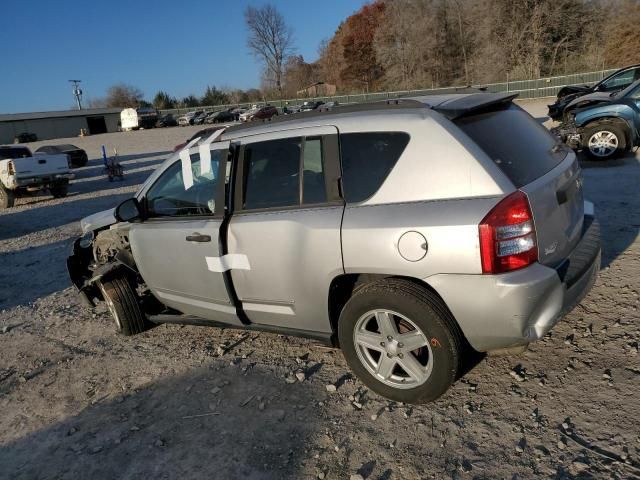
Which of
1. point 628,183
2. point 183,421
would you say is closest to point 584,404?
point 183,421

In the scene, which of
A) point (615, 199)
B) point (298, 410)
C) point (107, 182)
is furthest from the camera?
point (107, 182)

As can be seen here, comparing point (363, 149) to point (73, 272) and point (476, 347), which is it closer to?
point (476, 347)

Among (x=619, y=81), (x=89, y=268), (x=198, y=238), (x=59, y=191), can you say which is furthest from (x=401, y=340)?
(x=59, y=191)

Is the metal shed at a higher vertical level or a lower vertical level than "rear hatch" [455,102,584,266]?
higher

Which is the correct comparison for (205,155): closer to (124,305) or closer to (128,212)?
(128,212)

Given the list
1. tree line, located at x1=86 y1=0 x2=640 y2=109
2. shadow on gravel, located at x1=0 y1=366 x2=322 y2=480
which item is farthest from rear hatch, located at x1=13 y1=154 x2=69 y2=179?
tree line, located at x1=86 y1=0 x2=640 y2=109

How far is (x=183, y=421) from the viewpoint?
3168 mm

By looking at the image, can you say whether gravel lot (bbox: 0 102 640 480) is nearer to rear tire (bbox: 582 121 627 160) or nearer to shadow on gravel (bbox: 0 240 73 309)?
shadow on gravel (bbox: 0 240 73 309)

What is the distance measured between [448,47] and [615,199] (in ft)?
190

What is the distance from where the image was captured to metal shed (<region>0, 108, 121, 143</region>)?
61188 mm

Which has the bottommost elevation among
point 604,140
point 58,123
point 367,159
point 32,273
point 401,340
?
point 32,273

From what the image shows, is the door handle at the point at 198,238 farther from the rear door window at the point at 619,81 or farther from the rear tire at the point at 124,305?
the rear door window at the point at 619,81

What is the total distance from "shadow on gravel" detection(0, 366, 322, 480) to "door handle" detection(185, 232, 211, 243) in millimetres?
1068

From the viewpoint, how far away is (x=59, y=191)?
14984mm
